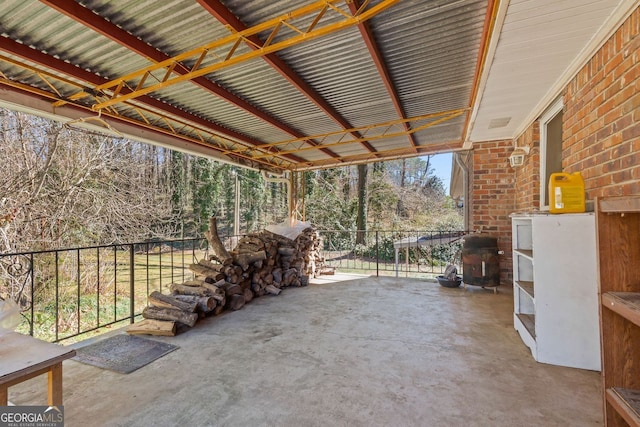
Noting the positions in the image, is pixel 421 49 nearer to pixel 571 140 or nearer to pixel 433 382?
pixel 571 140

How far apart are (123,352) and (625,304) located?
3489mm

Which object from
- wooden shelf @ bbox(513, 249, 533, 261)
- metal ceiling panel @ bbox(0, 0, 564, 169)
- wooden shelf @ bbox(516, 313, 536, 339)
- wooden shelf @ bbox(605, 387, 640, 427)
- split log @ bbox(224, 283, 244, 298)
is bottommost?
wooden shelf @ bbox(516, 313, 536, 339)

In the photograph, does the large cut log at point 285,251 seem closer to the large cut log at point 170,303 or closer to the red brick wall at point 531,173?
the large cut log at point 170,303

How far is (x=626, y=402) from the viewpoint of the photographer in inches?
43.9

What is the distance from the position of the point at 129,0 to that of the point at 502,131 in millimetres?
5136

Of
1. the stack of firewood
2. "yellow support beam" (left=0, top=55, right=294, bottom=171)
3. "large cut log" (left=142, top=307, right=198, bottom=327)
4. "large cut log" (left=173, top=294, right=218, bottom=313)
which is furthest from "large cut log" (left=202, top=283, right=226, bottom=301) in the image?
"yellow support beam" (left=0, top=55, right=294, bottom=171)

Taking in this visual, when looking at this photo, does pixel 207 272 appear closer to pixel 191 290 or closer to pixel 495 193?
pixel 191 290

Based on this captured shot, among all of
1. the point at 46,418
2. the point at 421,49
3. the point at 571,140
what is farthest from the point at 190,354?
the point at 571,140

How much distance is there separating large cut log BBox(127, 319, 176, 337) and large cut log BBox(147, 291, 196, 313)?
0.26m

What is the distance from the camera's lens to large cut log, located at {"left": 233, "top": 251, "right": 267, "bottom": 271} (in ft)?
14.8

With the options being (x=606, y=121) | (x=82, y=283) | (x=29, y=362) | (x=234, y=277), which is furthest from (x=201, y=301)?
(x=82, y=283)

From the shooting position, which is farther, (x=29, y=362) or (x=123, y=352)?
(x=123, y=352)

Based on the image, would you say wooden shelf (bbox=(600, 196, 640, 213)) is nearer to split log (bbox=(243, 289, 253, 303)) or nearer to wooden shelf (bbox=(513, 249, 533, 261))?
wooden shelf (bbox=(513, 249, 533, 261))

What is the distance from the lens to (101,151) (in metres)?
6.23
